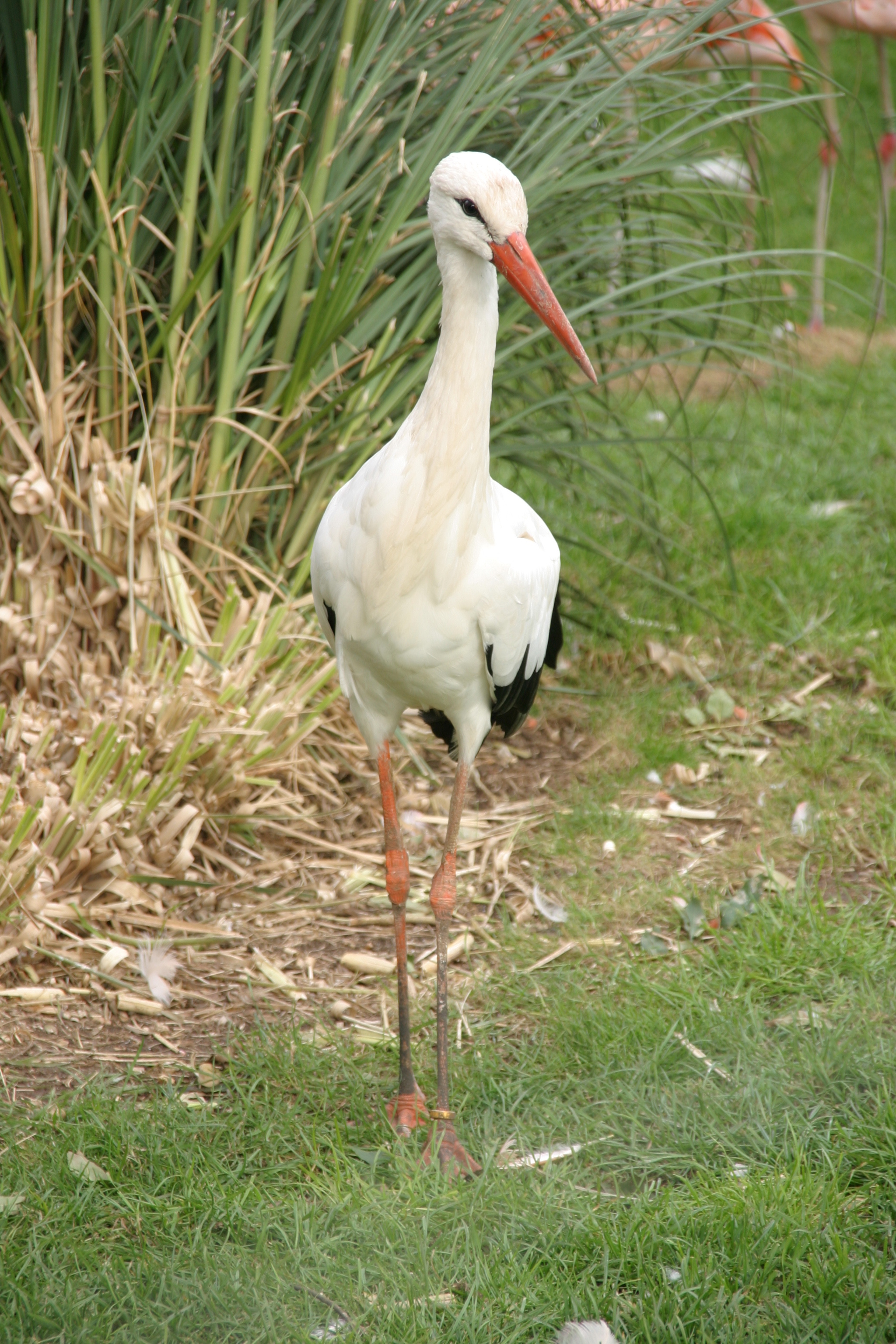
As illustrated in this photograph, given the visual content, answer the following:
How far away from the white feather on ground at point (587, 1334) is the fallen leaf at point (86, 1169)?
86cm

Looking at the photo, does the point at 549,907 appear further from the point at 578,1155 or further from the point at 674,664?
the point at 674,664

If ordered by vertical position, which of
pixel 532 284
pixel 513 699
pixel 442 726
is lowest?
pixel 442 726

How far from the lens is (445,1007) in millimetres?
2535

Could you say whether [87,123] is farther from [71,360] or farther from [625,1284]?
[625,1284]

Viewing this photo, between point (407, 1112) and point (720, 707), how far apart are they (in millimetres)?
1895

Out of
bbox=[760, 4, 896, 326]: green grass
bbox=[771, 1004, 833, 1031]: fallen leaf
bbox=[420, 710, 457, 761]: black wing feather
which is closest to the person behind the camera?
bbox=[771, 1004, 833, 1031]: fallen leaf

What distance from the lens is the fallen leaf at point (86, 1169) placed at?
2.25 meters

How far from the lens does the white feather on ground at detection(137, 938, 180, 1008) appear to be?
2811 millimetres

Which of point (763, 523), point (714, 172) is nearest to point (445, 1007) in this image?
point (763, 523)

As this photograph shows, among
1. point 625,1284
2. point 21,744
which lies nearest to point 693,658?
point 21,744

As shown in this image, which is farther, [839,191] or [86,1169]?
[839,191]

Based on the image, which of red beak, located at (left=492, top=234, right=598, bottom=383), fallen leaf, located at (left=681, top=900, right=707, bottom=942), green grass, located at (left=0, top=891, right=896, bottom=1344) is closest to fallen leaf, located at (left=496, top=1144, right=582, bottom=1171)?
green grass, located at (left=0, top=891, right=896, bottom=1344)

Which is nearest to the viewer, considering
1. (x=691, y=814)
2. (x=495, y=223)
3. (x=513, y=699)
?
(x=495, y=223)

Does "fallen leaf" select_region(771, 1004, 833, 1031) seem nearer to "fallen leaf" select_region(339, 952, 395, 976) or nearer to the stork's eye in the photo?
A: "fallen leaf" select_region(339, 952, 395, 976)
